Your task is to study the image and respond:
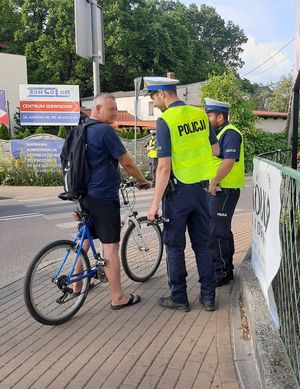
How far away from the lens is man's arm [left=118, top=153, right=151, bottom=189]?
410cm

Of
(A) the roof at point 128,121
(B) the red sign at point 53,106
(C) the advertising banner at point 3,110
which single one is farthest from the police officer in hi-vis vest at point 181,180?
(A) the roof at point 128,121

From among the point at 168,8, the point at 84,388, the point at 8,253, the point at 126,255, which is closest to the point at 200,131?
the point at 126,255

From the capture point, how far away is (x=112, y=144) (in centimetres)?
399

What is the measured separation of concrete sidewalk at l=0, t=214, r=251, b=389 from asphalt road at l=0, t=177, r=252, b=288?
5.37 feet

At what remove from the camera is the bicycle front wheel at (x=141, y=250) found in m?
4.90

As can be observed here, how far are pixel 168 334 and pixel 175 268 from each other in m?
0.59

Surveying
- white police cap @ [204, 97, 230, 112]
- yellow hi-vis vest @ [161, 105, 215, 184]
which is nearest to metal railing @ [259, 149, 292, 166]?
white police cap @ [204, 97, 230, 112]

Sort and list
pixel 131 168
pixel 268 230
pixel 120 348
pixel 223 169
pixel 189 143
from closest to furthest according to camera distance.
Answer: pixel 268 230, pixel 120 348, pixel 189 143, pixel 131 168, pixel 223 169

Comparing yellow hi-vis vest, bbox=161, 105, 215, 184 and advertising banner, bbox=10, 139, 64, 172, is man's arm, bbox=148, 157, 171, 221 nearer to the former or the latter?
yellow hi-vis vest, bbox=161, 105, 215, 184

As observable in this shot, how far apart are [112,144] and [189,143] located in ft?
2.16

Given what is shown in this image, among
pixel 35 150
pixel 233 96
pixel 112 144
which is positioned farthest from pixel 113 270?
pixel 233 96

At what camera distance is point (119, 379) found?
3.00 meters

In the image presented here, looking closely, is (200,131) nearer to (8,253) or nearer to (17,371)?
(17,371)

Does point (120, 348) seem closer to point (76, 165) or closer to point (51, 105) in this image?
point (76, 165)
